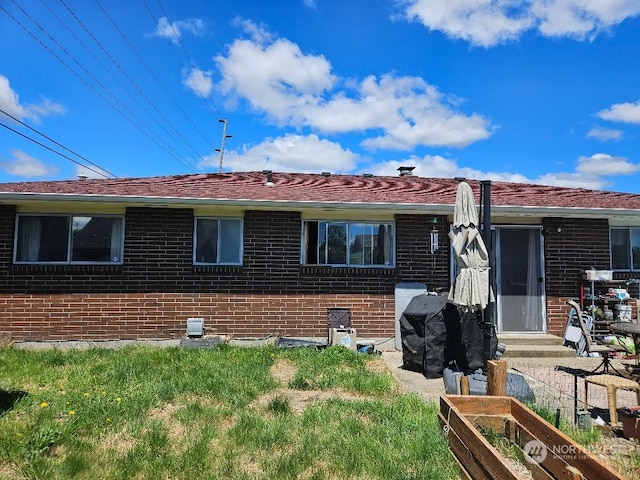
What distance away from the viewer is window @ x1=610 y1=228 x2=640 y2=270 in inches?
395

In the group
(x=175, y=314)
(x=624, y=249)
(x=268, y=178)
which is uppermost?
(x=268, y=178)

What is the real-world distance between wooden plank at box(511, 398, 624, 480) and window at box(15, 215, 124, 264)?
7965 mm

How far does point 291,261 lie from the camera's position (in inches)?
365

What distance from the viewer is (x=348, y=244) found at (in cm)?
947

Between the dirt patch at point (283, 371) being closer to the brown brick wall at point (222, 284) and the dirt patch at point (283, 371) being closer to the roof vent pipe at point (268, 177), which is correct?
the brown brick wall at point (222, 284)

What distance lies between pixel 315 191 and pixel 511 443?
23.3 ft

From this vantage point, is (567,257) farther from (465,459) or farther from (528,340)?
(465,459)

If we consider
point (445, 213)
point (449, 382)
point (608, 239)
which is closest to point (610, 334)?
point (608, 239)

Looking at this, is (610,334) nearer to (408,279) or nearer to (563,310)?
(563,310)

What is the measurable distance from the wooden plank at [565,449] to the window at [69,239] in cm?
797

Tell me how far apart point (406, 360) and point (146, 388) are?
13.2ft

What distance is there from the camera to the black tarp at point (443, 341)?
273 inches

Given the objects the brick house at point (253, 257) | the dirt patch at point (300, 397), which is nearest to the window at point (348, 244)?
the brick house at point (253, 257)

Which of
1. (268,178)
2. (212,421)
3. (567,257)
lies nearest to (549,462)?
(212,421)
